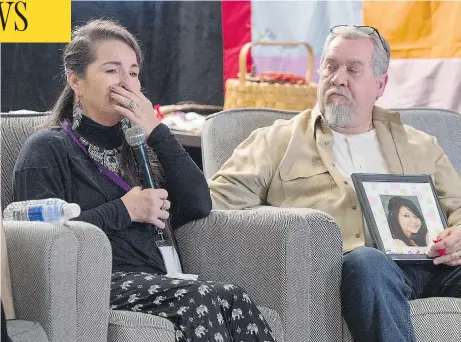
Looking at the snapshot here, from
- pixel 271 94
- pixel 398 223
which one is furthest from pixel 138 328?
pixel 271 94

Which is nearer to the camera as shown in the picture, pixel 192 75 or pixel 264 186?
pixel 264 186

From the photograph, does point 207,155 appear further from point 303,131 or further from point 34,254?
point 34,254

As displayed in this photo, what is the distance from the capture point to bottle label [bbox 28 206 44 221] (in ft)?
7.20

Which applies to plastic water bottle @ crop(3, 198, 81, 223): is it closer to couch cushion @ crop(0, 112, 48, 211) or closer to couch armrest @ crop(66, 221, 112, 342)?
couch armrest @ crop(66, 221, 112, 342)

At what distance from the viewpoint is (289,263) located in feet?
7.86

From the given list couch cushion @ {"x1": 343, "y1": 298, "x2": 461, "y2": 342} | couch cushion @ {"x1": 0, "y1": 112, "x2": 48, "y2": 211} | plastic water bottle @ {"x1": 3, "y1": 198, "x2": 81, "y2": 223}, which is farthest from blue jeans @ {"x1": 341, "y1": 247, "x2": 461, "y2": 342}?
couch cushion @ {"x1": 0, "y1": 112, "x2": 48, "y2": 211}

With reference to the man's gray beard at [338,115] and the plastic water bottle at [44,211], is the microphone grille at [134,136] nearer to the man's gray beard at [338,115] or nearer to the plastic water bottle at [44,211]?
the plastic water bottle at [44,211]

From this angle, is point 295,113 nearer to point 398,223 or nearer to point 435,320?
point 398,223

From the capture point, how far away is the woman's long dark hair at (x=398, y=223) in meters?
2.68

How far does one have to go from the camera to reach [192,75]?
4234mm

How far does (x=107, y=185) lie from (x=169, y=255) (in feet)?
0.77

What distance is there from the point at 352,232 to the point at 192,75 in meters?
1.67

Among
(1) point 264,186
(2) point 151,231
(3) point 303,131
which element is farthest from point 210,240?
(3) point 303,131

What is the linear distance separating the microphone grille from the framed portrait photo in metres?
0.61
